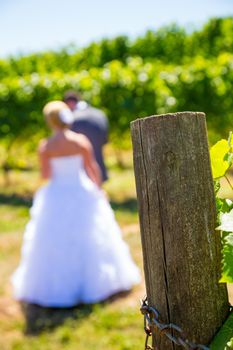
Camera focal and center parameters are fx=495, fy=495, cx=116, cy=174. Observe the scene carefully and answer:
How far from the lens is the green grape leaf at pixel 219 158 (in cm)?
120

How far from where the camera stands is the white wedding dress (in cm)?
512

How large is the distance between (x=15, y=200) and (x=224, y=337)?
10.9 meters

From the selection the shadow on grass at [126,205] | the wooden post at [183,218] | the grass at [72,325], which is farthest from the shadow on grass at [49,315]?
the shadow on grass at [126,205]

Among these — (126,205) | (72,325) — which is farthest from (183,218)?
(126,205)

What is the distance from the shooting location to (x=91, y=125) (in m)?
8.01

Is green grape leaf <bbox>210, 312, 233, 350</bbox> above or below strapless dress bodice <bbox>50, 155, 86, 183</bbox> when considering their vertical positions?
below

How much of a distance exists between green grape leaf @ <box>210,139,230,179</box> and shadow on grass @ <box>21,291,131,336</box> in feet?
12.3

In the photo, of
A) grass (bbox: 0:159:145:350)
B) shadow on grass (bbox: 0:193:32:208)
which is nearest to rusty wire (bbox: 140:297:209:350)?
grass (bbox: 0:159:145:350)

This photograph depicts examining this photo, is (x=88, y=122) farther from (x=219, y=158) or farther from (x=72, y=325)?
(x=219, y=158)

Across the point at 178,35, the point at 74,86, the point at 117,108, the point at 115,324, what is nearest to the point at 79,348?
the point at 115,324

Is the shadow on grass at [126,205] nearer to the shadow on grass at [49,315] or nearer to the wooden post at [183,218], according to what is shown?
the shadow on grass at [49,315]

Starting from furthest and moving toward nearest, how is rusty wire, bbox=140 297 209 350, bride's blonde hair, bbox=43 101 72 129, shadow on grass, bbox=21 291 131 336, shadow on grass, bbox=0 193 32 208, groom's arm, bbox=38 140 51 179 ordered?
1. shadow on grass, bbox=0 193 32 208
2. groom's arm, bbox=38 140 51 179
3. bride's blonde hair, bbox=43 101 72 129
4. shadow on grass, bbox=21 291 131 336
5. rusty wire, bbox=140 297 209 350

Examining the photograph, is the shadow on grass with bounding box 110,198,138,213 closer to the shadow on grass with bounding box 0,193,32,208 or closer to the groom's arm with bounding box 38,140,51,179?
the shadow on grass with bounding box 0,193,32,208

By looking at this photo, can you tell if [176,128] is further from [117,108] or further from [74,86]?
[74,86]
